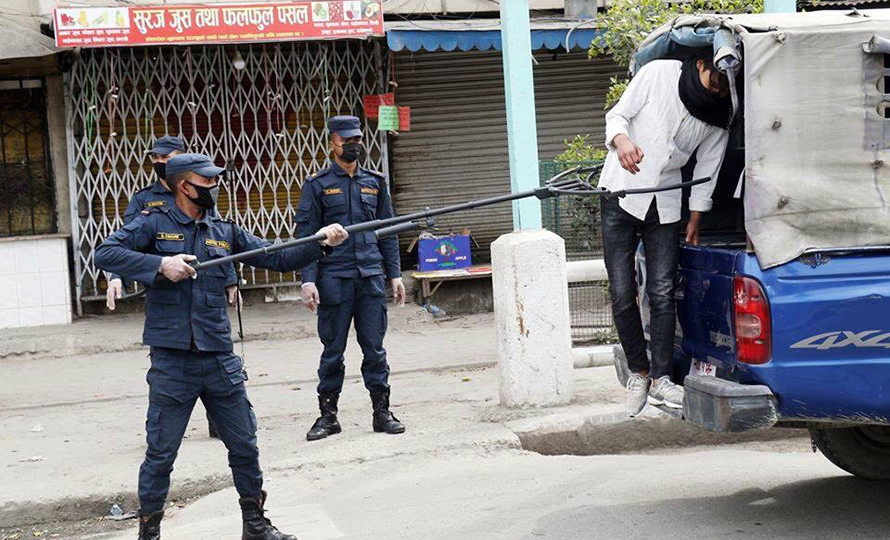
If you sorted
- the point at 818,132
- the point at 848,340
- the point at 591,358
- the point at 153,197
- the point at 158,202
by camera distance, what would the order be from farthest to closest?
the point at 591,358 → the point at 153,197 → the point at 158,202 → the point at 818,132 → the point at 848,340

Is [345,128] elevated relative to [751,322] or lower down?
elevated

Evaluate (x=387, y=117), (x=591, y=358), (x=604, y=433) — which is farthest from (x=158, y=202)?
(x=387, y=117)

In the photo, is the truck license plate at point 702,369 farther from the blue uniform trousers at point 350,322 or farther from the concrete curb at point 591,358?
the concrete curb at point 591,358

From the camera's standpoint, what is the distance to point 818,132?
4.87 m

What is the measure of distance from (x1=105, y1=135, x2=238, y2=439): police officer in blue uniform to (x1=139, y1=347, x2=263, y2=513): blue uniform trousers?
318 millimetres

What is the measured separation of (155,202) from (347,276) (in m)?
1.83

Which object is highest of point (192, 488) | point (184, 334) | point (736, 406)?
point (184, 334)

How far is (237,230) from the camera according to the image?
564 cm

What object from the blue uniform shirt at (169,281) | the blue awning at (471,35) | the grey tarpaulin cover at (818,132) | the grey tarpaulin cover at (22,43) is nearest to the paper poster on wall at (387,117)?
the blue awning at (471,35)

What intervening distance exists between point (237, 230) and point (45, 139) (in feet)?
23.7

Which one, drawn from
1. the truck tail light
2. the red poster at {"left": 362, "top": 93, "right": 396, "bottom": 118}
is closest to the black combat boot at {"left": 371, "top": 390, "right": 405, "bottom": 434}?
the truck tail light

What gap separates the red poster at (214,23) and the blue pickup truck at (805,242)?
6.45 metres

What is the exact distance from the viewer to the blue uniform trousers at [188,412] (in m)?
5.22

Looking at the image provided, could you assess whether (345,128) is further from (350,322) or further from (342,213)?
(350,322)
